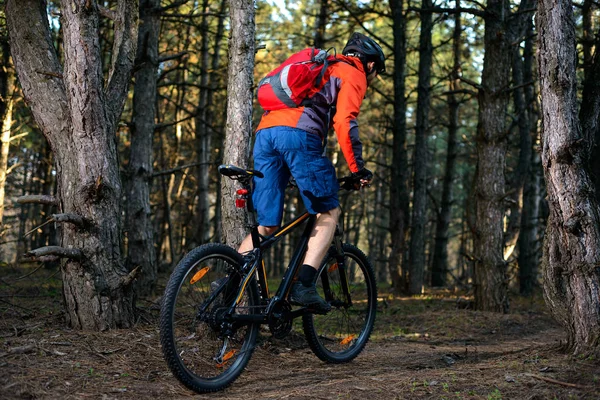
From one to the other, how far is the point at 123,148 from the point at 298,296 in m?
18.0

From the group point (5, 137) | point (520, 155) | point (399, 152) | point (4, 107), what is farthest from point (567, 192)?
point (5, 137)

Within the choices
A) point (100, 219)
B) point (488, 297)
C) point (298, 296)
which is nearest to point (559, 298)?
point (298, 296)

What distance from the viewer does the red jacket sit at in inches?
178

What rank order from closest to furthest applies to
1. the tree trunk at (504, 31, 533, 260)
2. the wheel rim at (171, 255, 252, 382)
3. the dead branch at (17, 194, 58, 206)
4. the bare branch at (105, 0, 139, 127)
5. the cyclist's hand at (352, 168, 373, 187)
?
the wheel rim at (171, 255, 252, 382) → the dead branch at (17, 194, 58, 206) → the cyclist's hand at (352, 168, 373, 187) → the bare branch at (105, 0, 139, 127) → the tree trunk at (504, 31, 533, 260)

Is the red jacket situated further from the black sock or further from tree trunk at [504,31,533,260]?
tree trunk at [504,31,533,260]

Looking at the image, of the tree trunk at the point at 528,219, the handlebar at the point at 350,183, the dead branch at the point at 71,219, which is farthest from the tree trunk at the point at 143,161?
the tree trunk at the point at 528,219

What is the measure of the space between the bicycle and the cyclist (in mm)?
114

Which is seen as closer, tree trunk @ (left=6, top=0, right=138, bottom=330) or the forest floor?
the forest floor

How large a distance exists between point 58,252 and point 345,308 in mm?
2528

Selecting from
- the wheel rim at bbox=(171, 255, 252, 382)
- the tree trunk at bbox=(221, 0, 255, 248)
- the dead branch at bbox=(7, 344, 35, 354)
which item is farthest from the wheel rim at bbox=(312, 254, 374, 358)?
the dead branch at bbox=(7, 344, 35, 354)

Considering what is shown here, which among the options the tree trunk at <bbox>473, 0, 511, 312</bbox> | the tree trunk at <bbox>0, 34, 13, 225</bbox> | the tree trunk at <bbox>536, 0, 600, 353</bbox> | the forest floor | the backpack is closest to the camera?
the forest floor

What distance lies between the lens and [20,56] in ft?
17.0

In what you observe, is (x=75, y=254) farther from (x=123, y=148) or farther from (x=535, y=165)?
(x=123, y=148)

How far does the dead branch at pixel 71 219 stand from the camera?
4485 millimetres
